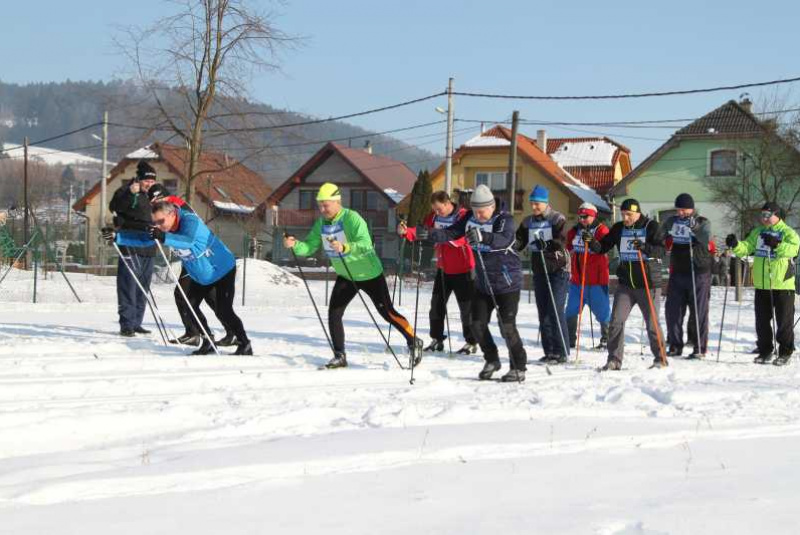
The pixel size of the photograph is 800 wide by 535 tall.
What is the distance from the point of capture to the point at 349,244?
26.3ft

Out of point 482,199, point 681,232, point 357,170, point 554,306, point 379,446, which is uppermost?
point 357,170

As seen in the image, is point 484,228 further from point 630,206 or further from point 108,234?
point 108,234

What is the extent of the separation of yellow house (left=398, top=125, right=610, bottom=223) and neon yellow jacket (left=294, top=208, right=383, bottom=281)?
115 ft

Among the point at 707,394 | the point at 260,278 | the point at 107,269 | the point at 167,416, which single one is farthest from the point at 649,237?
the point at 107,269

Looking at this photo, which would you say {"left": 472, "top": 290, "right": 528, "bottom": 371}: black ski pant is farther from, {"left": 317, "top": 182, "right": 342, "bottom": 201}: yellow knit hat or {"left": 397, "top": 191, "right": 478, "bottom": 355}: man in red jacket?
{"left": 317, "top": 182, "right": 342, "bottom": 201}: yellow knit hat

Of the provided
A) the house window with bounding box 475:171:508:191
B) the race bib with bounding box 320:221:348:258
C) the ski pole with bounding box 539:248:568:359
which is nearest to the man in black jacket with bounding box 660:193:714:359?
the ski pole with bounding box 539:248:568:359

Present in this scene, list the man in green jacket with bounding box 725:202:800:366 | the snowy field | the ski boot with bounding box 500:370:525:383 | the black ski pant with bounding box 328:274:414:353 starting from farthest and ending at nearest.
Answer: the man in green jacket with bounding box 725:202:800:366 < the black ski pant with bounding box 328:274:414:353 < the ski boot with bounding box 500:370:525:383 < the snowy field

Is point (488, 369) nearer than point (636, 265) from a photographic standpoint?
Yes

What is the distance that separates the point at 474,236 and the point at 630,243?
2431 millimetres

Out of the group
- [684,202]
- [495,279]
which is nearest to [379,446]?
[495,279]

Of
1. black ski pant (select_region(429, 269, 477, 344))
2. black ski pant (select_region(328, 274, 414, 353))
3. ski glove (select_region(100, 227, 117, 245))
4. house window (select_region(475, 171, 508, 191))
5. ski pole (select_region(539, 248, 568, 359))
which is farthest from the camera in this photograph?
house window (select_region(475, 171, 508, 191))

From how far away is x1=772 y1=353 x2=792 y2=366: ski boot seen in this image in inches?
370

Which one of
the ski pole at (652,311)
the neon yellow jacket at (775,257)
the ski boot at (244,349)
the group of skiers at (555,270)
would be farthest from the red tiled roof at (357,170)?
the ski boot at (244,349)

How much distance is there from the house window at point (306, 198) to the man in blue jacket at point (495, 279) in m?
44.2
